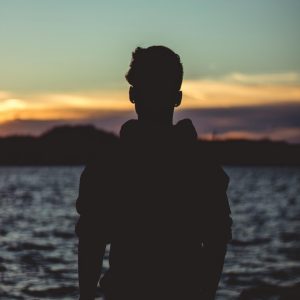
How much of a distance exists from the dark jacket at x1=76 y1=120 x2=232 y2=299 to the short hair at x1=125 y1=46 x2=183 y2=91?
217 millimetres

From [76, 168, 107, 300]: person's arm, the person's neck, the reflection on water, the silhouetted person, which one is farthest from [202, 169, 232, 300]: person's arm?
the reflection on water

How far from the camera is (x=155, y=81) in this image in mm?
3070

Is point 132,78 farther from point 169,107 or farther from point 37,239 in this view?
point 37,239

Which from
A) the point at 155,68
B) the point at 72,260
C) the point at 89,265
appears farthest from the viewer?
the point at 72,260

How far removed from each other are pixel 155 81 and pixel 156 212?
0.60m

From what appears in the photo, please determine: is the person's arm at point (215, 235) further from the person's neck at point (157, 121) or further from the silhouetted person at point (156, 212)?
the person's neck at point (157, 121)

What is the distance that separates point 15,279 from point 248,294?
737cm

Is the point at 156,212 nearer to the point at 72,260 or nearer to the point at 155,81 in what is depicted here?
the point at 155,81

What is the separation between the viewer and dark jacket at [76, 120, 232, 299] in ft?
9.79

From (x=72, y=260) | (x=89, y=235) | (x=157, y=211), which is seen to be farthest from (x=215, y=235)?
(x=72, y=260)

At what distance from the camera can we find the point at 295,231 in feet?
135

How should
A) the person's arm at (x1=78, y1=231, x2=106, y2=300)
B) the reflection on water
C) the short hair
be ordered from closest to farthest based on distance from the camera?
the person's arm at (x1=78, y1=231, x2=106, y2=300) < the short hair < the reflection on water

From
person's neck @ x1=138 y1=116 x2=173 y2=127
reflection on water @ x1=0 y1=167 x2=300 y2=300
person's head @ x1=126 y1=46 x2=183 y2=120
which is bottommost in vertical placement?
reflection on water @ x1=0 y1=167 x2=300 y2=300

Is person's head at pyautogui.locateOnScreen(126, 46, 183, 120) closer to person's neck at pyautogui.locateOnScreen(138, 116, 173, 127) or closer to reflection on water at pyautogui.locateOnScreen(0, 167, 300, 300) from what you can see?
person's neck at pyautogui.locateOnScreen(138, 116, 173, 127)
